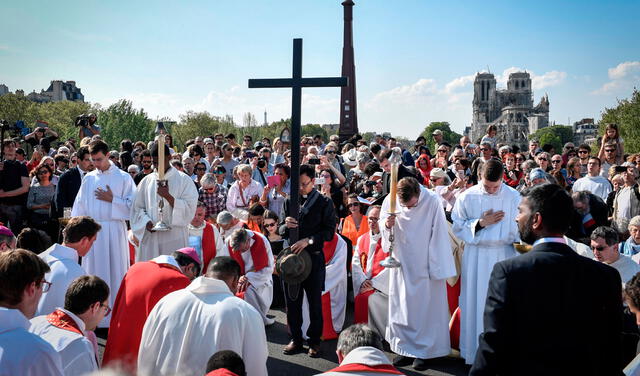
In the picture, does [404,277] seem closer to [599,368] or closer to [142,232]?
[142,232]

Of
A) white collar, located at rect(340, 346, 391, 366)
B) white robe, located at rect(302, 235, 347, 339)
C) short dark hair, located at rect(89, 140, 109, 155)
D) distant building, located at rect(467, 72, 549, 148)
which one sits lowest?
white robe, located at rect(302, 235, 347, 339)

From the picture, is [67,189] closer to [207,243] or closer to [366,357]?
[207,243]

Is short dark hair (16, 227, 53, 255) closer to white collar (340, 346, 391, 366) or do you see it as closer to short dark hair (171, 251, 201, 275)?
short dark hair (171, 251, 201, 275)

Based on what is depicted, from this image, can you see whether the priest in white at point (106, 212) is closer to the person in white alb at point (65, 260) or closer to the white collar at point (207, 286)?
the person in white alb at point (65, 260)

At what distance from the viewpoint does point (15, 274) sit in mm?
3318

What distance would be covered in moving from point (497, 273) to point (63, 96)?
11822 centimetres

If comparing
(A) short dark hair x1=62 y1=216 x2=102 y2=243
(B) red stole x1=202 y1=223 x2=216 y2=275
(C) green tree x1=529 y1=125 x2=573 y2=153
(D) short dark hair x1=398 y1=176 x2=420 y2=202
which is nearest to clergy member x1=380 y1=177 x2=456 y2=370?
(D) short dark hair x1=398 y1=176 x2=420 y2=202

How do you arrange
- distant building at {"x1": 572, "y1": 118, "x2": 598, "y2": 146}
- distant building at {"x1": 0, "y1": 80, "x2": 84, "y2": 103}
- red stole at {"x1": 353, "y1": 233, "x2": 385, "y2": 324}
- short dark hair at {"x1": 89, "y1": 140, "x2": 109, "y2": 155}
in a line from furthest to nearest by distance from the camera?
distant building at {"x1": 572, "y1": 118, "x2": 598, "y2": 146}, distant building at {"x1": 0, "y1": 80, "x2": 84, "y2": 103}, red stole at {"x1": 353, "y1": 233, "x2": 385, "y2": 324}, short dark hair at {"x1": 89, "y1": 140, "x2": 109, "y2": 155}

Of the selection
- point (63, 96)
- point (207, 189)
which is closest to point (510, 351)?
point (207, 189)

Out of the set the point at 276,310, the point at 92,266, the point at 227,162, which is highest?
the point at 227,162

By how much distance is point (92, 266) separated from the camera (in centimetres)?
790

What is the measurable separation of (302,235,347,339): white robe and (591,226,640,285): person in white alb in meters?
3.24

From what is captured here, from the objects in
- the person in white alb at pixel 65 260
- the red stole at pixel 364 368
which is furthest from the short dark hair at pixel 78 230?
the red stole at pixel 364 368

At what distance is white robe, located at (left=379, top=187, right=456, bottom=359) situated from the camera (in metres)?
6.73
